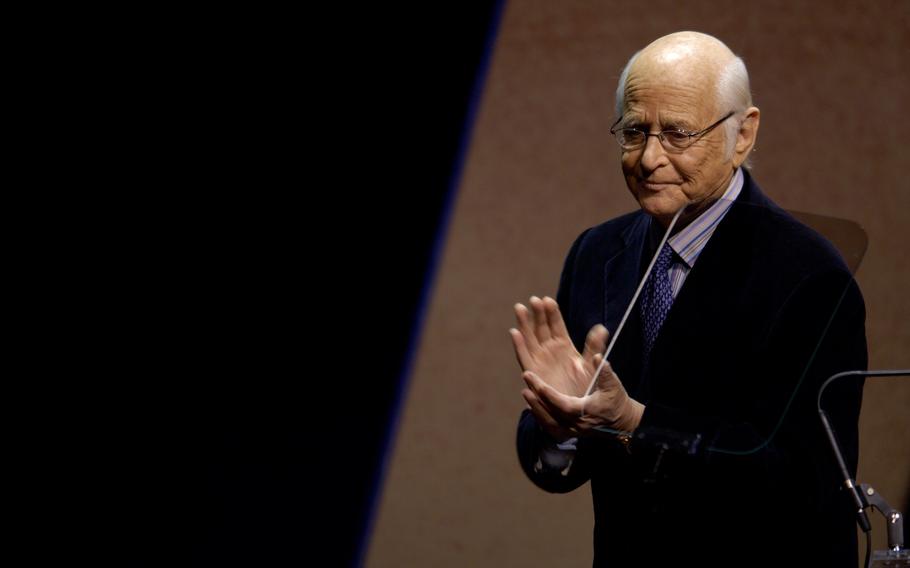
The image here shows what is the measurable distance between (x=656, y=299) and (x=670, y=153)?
159 mm

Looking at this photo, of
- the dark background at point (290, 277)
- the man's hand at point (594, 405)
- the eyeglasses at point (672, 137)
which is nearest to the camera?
the man's hand at point (594, 405)

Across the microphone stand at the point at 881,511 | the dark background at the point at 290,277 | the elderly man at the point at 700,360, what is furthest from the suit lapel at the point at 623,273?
the dark background at the point at 290,277

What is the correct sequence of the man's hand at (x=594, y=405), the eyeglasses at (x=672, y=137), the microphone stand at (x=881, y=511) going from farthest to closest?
the eyeglasses at (x=672, y=137)
the man's hand at (x=594, y=405)
the microphone stand at (x=881, y=511)

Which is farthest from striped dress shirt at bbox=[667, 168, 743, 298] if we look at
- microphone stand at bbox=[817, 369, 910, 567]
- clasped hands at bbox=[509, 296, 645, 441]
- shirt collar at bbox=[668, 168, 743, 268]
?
microphone stand at bbox=[817, 369, 910, 567]

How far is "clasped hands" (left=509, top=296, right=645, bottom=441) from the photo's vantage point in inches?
37.8

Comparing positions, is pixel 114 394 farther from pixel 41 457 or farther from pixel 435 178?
pixel 435 178

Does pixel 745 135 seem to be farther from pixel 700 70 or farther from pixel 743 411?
pixel 743 411

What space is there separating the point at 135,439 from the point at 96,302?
0.91ft

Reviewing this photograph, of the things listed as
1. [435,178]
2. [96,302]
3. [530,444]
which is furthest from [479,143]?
[530,444]

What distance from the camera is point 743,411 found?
993mm

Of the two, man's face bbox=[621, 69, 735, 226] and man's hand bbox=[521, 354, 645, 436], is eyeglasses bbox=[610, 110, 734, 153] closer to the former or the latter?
man's face bbox=[621, 69, 735, 226]

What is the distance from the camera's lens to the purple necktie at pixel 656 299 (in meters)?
1.10

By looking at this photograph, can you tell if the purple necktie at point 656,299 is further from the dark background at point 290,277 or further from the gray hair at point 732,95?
the dark background at point 290,277

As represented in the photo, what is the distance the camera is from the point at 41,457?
1.94 metres
